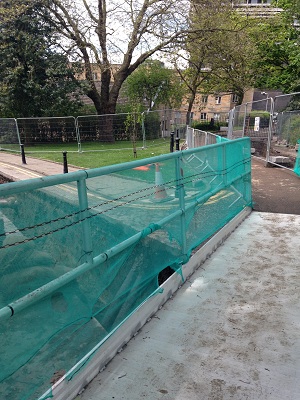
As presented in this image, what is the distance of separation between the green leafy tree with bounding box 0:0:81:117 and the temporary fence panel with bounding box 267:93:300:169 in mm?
14015

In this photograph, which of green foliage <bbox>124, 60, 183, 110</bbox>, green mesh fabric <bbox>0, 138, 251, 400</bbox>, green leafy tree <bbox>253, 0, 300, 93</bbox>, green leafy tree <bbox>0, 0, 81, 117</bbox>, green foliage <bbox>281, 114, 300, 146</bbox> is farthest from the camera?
green foliage <bbox>124, 60, 183, 110</bbox>

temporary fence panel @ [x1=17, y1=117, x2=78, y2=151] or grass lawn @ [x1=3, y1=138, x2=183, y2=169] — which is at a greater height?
temporary fence panel @ [x1=17, y1=117, x2=78, y2=151]

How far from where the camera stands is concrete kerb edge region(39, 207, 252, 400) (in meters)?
1.93

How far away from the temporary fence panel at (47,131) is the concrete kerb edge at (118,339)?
15.6m

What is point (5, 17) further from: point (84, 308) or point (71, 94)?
point (84, 308)

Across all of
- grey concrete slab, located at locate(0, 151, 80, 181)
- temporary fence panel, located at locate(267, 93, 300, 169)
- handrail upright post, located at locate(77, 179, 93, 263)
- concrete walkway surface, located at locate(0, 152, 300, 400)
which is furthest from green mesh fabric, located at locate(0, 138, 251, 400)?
grey concrete slab, located at locate(0, 151, 80, 181)

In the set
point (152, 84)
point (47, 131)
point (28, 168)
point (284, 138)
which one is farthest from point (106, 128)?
point (152, 84)

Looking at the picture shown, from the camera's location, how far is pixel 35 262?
1.80 meters

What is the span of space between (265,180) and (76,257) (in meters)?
7.95

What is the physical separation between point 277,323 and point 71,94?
2136 centimetres

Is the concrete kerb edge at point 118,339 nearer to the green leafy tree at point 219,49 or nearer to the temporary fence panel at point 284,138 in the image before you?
the temporary fence panel at point 284,138

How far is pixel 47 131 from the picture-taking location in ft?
60.3

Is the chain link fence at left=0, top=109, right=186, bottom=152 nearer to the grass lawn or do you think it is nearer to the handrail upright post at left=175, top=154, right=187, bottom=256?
the grass lawn

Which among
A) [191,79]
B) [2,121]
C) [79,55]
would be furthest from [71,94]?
[191,79]
